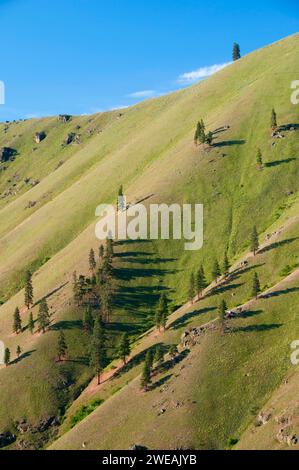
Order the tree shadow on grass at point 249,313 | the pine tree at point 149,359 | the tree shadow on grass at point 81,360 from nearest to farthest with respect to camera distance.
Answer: the pine tree at point 149,359 < the tree shadow on grass at point 249,313 < the tree shadow on grass at point 81,360

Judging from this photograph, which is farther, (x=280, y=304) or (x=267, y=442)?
(x=280, y=304)

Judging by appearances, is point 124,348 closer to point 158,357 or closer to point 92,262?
point 158,357

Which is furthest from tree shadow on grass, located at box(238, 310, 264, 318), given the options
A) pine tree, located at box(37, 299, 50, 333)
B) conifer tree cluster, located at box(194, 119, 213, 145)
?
conifer tree cluster, located at box(194, 119, 213, 145)

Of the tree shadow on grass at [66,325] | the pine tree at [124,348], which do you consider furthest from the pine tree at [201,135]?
the pine tree at [124,348]

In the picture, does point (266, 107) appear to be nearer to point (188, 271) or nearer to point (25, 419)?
point (188, 271)

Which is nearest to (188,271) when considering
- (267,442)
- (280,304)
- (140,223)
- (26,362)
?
(140,223)

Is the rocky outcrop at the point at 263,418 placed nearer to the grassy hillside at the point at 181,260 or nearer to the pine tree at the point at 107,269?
the grassy hillside at the point at 181,260

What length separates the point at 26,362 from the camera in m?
107

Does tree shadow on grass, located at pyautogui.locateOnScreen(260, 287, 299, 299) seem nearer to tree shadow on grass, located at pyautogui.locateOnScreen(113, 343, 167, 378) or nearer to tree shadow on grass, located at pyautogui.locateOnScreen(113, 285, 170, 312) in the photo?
tree shadow on grass, located at pyautogui.locateOnScreen(113, 343, 167, 378)

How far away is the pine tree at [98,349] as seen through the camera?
10162 centimetres

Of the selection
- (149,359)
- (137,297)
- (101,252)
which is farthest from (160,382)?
(101,252)

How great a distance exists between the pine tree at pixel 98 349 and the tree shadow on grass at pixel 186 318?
1532 centimetres

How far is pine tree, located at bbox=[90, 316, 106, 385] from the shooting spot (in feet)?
333

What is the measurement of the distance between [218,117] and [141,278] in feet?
316
